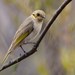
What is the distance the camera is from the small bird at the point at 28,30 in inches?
40.5

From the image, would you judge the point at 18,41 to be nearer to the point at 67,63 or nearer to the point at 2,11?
the point at 67,63

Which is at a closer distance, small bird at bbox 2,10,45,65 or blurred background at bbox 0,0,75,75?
small bird at bbox 2,10,45,65

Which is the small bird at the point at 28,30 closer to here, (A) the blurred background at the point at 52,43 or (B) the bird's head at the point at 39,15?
(B) the bird's head at the point at 39,15

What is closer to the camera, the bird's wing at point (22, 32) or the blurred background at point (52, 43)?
the bird's wing at point (22, 32)

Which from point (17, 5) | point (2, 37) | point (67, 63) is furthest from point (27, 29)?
point (17, 5)

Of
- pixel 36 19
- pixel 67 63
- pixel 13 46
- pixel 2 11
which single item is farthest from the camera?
pixel 2 11

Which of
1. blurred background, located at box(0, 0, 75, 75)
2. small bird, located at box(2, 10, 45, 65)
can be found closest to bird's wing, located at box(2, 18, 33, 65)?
small bird, located at box(2, 10, 45, 65)

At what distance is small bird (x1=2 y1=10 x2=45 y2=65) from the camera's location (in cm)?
103

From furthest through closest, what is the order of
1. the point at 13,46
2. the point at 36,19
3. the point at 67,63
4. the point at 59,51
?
the point at 59,51 → the point at 67,63 → the point at 36,19 → the point at 13,46

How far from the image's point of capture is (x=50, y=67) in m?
A: 1.42

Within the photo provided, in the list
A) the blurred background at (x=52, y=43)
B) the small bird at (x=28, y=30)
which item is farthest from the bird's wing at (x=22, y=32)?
the blurred background at (x=52, y=43)

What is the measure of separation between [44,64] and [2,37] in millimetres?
197

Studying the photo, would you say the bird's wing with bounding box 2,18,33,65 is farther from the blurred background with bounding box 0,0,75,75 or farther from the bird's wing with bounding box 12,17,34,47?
the blurred background with bounding box 0,0,75,75

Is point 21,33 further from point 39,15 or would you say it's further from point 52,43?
point 52,43
